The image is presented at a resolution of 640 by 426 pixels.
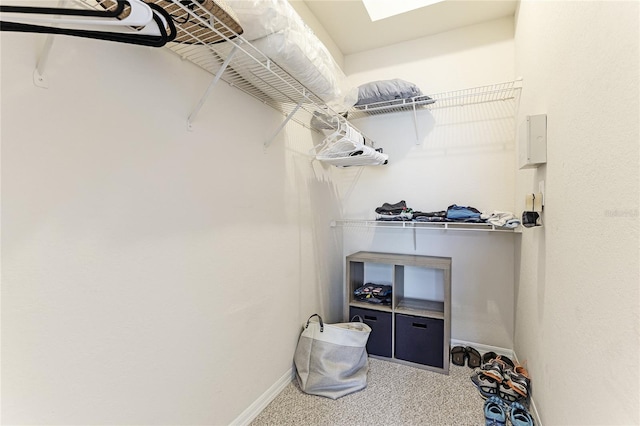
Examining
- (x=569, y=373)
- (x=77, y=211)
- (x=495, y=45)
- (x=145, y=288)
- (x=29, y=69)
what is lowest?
(x=569, y=373)

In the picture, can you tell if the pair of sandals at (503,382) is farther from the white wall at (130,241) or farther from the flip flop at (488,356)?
the white wall at (130,241)

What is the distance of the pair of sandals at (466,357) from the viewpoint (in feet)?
7.16

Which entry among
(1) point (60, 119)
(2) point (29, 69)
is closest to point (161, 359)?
(1) point (60, 119)

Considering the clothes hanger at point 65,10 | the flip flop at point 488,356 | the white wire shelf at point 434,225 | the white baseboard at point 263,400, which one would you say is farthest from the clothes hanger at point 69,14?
the flip flop at point 488,356

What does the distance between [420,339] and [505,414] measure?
2.13 ft

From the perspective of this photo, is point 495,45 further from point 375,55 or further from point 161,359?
point 161,359

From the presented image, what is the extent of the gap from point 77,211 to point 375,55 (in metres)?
2.69

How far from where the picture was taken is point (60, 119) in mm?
856

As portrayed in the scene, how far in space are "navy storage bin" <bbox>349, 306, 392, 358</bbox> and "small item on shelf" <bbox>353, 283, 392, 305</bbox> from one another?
9 cm

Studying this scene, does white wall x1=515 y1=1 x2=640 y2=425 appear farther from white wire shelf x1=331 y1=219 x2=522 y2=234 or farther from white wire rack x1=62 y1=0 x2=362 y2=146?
white wire rack x1=62 y1=0 x2=362 y2=146

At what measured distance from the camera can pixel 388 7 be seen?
7.43 ft

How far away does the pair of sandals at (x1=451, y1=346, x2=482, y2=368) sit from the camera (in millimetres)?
2182

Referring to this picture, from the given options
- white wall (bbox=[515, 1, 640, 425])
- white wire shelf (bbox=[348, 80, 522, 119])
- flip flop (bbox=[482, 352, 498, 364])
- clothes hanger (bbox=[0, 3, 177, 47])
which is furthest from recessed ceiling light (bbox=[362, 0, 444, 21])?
flip flop (bbox=[482, 352, 498, 364])

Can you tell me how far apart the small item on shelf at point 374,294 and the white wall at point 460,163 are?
39 cm
